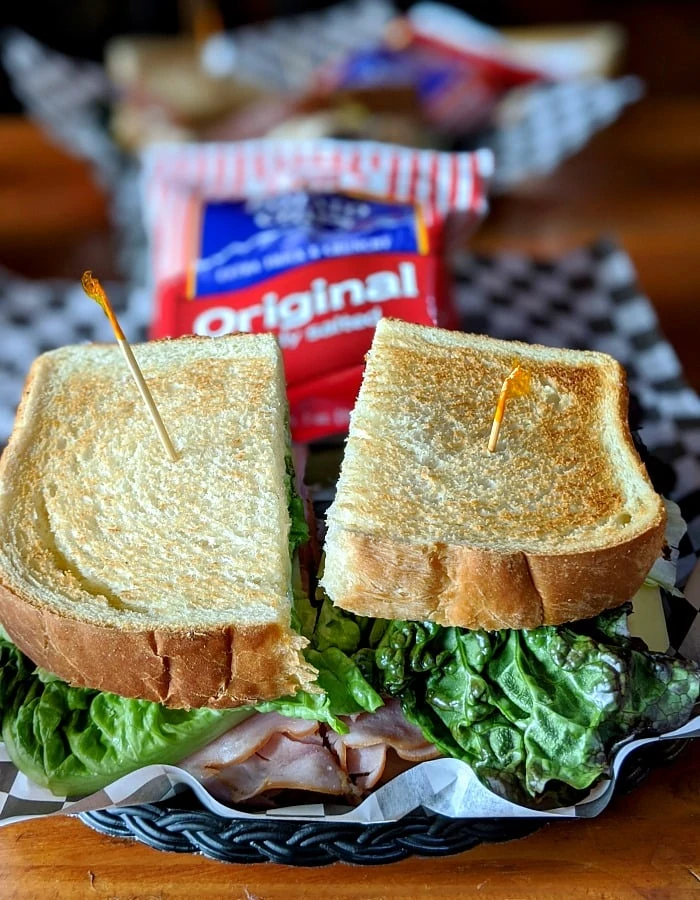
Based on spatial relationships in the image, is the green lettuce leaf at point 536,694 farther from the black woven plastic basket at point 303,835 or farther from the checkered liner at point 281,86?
the checkered liner at point 281,86

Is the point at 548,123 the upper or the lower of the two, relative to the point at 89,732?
upper

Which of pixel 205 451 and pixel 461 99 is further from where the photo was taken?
pixel 461 99

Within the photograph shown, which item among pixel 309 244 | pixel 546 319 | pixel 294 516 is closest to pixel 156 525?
pixel 294 516

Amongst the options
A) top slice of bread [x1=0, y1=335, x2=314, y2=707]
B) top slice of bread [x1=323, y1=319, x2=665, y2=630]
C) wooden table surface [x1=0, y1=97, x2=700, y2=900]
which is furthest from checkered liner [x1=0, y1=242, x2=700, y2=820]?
top slice of bread [x1=0, y1=335, x2=314, y2=707]

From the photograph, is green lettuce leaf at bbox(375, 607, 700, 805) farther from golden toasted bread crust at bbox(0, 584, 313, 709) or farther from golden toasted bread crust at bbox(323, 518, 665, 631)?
golden toasted bread crust at bbox(0, 584, 313, 709)

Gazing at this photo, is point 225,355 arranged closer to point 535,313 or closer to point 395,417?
point 395,417

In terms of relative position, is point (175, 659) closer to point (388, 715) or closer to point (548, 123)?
point (388, 715)

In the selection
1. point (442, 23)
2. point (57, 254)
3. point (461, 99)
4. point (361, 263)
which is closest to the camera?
point (361, 263)

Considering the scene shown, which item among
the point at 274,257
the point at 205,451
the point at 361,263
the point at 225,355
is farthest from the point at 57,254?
the point at 205,451
